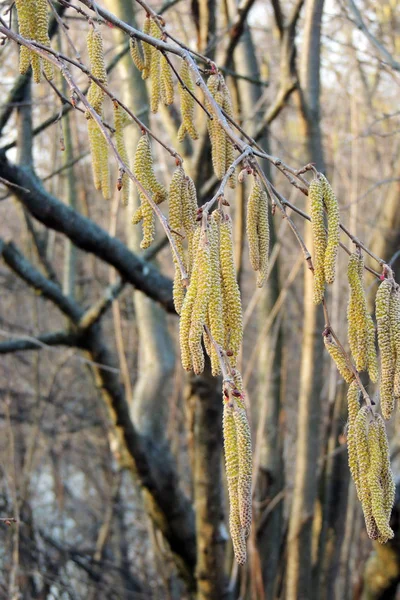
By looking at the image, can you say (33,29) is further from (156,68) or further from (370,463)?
(370,463)

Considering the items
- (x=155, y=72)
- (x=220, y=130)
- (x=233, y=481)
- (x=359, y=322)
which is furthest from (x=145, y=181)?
(x=233, y=481)

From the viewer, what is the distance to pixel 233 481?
81 centimetres

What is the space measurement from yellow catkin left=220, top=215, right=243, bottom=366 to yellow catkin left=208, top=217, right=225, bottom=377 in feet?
0.09

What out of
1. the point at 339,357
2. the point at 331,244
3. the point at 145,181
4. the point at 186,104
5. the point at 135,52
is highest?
the point at 135,52

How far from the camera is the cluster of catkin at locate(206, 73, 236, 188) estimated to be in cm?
110

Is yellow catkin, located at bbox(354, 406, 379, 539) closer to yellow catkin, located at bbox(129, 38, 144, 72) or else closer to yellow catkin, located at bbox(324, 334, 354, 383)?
yellow catkin, located at bbox(324, 334, 354, 383)

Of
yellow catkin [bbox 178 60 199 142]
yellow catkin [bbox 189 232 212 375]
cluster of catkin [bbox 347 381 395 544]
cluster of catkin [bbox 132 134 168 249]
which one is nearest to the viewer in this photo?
yellow catkin [bbox 189 232 212 375]

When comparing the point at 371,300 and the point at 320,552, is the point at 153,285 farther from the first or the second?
the point at 320,552

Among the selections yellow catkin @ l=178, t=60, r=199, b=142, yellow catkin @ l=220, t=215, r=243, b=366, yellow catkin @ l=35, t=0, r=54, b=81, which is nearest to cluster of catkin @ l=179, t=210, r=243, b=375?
yellow catkin @ l=220, t=215, r=243, b=366

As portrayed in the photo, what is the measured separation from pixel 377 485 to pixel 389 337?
0.20m

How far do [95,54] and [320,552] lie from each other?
3.14 meters

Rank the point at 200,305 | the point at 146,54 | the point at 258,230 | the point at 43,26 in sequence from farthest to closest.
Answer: the point at 146,54, the point at 43,26, the point at 258,230, the point at 200,305

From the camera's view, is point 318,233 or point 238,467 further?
point 318,233

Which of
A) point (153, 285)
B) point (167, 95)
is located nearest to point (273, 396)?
point (153, 285)
